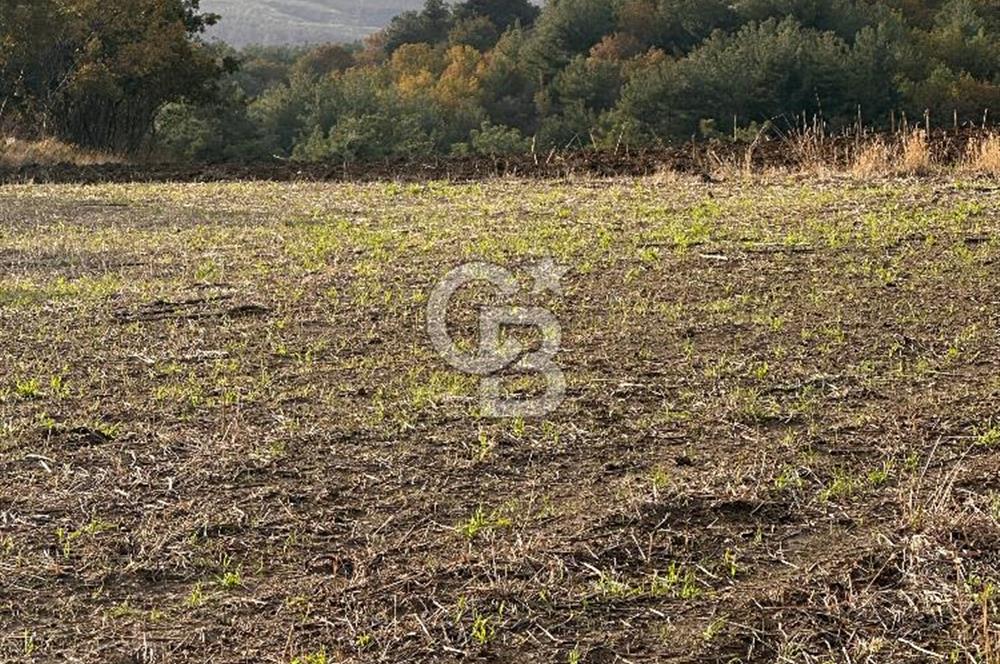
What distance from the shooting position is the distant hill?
133125 mm

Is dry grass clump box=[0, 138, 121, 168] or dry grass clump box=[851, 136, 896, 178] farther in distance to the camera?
dry grass clump box=[0, 138, 121, 168]

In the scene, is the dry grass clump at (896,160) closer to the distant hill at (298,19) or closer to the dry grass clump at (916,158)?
the dry grass clump at (916,158)

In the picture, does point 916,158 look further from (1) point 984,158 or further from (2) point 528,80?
(2) point 528,80

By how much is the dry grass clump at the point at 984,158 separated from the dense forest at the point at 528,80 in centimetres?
334

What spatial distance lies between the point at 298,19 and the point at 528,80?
426 feet

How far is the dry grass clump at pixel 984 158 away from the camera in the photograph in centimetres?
892
